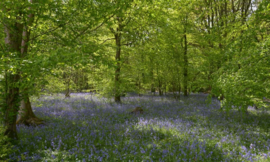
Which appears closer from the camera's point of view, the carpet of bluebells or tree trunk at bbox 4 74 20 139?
the carpet of bluebells

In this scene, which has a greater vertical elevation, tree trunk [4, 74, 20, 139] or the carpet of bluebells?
tree trunk [4, 74, 20, 139]

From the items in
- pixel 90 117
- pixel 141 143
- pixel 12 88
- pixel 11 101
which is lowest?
pixel 141 143

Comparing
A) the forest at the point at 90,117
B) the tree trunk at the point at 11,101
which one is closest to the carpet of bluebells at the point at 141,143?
the forest at the point at 90,117

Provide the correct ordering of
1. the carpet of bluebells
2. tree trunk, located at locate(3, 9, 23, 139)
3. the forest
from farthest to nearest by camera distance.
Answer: tree trunk, located at locate(3, 9, 23, 139) → the carpet of bluebells → the forest

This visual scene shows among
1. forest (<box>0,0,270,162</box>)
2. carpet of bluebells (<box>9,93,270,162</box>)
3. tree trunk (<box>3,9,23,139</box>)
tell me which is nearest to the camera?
forest (<box>0,0,270,162</box>)

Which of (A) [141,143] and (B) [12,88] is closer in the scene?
(B) [12,88]

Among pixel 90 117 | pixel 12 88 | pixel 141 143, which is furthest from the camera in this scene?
pixel 90 117

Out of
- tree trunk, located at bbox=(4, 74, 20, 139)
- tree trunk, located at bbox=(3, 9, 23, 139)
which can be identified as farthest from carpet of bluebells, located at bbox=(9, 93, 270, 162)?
tree trunk, located at bbox=(4, 74, 20, 139)

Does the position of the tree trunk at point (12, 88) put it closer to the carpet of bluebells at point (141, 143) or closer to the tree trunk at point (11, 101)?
the tree trunk at point (11, 101)

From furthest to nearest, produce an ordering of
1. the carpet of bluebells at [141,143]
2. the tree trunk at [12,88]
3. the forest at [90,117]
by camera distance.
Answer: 1. the tree trunk at [12,88]
2. the carpet of bluebells at [141,143]
3. the forest at [90,117]

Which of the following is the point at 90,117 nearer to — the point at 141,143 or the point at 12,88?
the point at 141,143

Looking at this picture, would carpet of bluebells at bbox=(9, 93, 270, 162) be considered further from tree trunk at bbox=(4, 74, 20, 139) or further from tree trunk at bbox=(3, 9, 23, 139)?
tree trunk at bbox=(4, 74, 20, 139)

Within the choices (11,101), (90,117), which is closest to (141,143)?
(90,117)

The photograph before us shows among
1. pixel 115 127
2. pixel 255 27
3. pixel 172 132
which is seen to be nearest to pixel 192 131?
pixel 172 132
